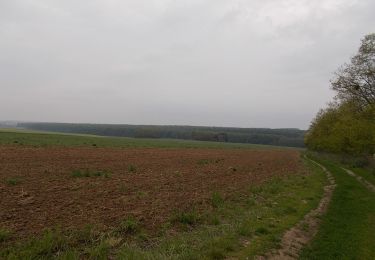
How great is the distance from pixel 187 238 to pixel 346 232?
522cm

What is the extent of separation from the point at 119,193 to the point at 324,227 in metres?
7.64

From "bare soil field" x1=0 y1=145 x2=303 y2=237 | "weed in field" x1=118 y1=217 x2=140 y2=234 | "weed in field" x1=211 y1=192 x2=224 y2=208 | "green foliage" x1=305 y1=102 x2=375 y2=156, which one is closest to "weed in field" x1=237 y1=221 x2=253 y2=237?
"bare soil field" x1=0 y1=145 x2=303 y2=237

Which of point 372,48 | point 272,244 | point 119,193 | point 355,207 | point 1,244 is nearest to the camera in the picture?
point 1,244

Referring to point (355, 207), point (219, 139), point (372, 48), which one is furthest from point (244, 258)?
point (219, 139)

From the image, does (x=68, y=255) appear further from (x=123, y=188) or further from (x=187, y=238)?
(x=123, y=188)

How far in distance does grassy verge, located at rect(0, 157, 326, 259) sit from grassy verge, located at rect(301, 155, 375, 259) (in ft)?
3.37

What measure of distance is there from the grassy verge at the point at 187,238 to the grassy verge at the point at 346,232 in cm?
103

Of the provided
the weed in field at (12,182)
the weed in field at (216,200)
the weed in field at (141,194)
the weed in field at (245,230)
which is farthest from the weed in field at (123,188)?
the weed in field at (245,230)

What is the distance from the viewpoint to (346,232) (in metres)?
10.9

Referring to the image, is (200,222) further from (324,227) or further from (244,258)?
(324,227)

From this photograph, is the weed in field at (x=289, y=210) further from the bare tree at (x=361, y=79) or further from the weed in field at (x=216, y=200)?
the bare tree at (x=361, y=79)

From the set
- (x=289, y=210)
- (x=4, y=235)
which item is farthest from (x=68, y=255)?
(x=289, y=210)

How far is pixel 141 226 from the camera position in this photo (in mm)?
9766

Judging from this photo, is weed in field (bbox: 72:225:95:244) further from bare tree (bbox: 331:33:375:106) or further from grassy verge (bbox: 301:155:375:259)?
bare tree (bbox: 331:33:375:106)
